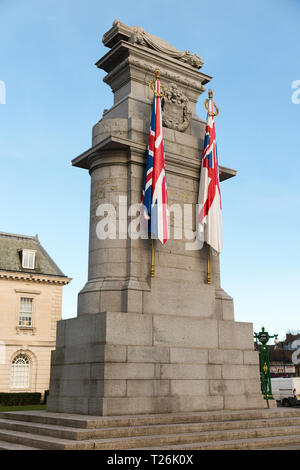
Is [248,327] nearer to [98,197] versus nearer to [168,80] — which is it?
[98,197]

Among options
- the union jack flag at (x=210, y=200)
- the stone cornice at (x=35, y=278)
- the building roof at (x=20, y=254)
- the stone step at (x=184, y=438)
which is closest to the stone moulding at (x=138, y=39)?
the union jack flag at (x=210, y=200)

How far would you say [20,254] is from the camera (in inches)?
1937

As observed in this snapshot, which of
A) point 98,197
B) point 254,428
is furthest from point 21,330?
point 254,428

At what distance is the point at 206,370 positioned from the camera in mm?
16391

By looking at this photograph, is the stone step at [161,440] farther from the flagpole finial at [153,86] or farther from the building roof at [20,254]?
the building roof at [20,254]

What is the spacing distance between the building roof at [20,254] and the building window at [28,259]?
14.7 inches

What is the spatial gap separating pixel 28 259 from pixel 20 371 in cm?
1038

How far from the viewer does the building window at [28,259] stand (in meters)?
48.5

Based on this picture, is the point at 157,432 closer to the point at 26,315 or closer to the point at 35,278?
the point at 26,315

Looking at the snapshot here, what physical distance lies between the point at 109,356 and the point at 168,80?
36.6 ft

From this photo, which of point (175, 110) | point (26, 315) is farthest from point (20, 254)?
point (175, 110)

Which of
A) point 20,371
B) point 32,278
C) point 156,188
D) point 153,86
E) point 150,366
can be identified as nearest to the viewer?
point 150,366

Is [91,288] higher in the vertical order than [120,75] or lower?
lower

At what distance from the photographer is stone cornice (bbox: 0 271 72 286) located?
4591 centimetres
